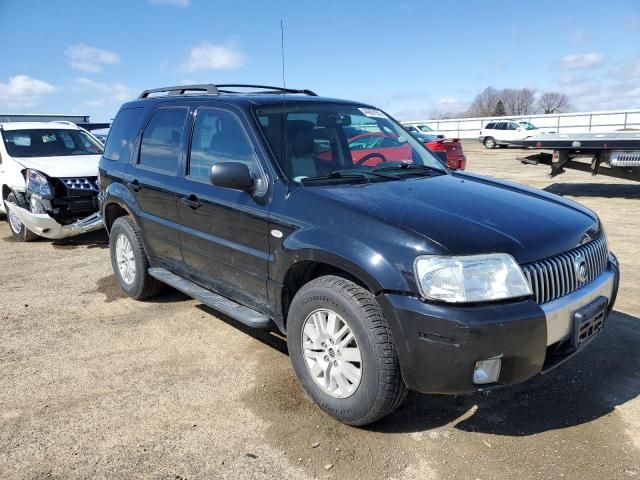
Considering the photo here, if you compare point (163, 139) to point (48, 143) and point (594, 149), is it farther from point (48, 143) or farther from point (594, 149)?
point (594, 149)

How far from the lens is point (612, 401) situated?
10.7 feet

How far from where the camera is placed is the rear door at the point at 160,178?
4236 mm

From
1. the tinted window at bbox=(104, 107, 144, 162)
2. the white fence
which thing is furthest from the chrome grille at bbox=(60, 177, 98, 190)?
the white fence

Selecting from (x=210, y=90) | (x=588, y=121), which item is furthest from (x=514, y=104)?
(x=210, y=90)

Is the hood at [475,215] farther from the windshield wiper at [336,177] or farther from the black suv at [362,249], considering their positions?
the windshield wiper at [336,177]

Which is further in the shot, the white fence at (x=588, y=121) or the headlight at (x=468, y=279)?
Result: the white fence at (x=588, y=121)

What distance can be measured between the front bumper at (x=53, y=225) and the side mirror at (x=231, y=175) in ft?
15.4

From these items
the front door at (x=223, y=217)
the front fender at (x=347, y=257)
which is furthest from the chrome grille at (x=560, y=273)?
the front door at (x=223, y=217)

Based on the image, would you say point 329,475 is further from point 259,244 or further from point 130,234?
point 130,234

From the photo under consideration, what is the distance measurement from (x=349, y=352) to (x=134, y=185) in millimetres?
2800

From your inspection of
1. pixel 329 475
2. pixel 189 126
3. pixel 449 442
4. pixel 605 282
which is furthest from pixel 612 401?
pixel 189 126

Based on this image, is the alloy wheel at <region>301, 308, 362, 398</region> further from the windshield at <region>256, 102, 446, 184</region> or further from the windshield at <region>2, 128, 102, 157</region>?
the windshield at <region>2, 128, 102, 157</region>

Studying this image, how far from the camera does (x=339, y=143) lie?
3.90 metres

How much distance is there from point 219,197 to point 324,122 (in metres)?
0.96
